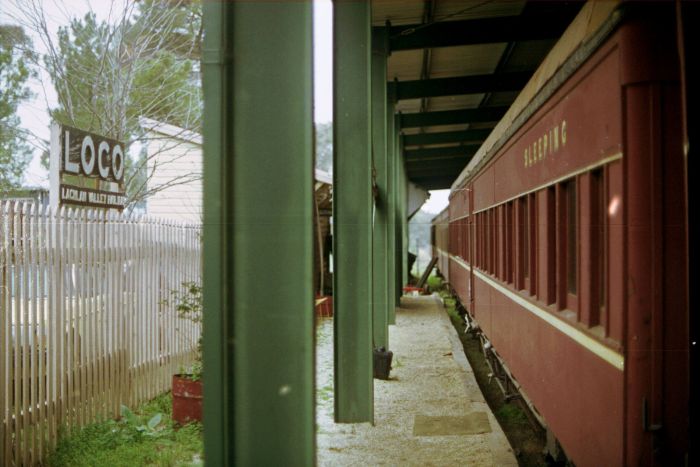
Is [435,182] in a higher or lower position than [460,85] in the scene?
lower

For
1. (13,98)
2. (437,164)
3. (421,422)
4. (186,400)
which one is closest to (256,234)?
(186,400)

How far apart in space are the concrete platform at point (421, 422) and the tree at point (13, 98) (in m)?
5.53

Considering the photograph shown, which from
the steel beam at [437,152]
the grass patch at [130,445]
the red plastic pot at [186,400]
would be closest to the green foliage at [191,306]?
the red plastic pot at [186,400]

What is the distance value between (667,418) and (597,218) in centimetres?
101

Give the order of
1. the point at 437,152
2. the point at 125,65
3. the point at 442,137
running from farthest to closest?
the point at 437,152 → the point at 442,137 → the point at 125,65

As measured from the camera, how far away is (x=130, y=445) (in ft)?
18.4

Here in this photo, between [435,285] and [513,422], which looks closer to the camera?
[513,422]

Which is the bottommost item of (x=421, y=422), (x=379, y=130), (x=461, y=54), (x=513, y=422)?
(x=513, y=422)

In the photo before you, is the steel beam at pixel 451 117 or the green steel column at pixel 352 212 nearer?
the green steel column at pixel 352 212

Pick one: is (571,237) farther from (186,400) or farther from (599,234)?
(186,400)

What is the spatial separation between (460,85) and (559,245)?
954 centimetres

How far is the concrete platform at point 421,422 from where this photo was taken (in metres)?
5.47

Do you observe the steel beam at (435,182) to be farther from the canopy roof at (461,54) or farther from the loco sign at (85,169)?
the loco sign at (85,169)

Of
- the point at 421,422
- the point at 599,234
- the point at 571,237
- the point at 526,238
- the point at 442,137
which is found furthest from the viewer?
the point at 442,137
